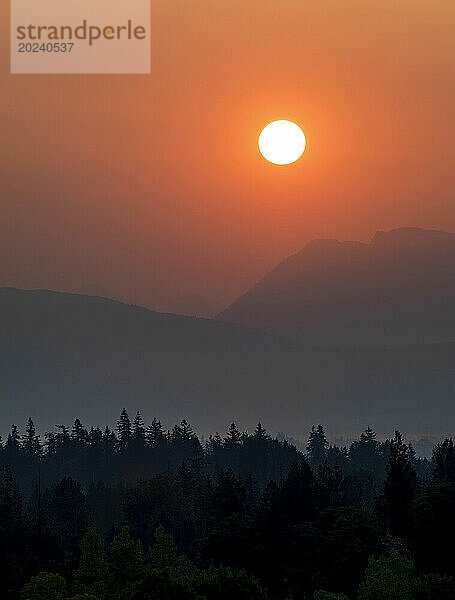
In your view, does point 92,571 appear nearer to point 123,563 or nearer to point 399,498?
point 123,563

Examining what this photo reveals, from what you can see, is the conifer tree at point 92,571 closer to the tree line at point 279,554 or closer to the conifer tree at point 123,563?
the tree line at point 279,554

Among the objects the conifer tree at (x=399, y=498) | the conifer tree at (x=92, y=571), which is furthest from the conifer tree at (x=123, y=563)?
the conifer tree at (x=399, y=498)

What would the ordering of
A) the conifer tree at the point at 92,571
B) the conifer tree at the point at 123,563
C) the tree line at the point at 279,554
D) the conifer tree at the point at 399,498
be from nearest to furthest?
the tree line at the point at 279,554, the conifer tree at the point at 92,571, the conifer tree at the point at 123,563, the conifer tree at the point at 399,498

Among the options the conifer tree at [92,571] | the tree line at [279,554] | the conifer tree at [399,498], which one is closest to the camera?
the tree line at [279,554]

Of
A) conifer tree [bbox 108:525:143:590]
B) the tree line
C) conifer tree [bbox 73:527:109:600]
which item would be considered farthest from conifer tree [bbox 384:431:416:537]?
conifer tree [bbox 73:527:109:600]

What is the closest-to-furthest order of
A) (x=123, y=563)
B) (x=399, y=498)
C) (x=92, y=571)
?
(x=123, y=563)
(x=92, y=571)
(x=399, y=498)

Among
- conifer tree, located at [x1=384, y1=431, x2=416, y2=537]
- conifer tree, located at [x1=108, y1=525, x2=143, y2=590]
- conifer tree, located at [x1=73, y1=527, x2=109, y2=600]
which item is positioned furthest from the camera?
conifer tree, located at [x1=384, y1=431, x2=416, y2=537]

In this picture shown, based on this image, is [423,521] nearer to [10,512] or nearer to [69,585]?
[69,585]

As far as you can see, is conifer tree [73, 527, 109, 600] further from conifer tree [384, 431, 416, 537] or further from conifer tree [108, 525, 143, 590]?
conifer tree [384, 431, 416, 537]

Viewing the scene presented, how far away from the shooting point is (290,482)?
362 feet

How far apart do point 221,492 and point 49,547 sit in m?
20.4

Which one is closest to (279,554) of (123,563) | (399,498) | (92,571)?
(123,563)

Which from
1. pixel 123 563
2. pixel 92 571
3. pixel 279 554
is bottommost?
pixel 92 571

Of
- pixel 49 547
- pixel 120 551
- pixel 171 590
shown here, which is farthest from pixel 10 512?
pixel 171 590
